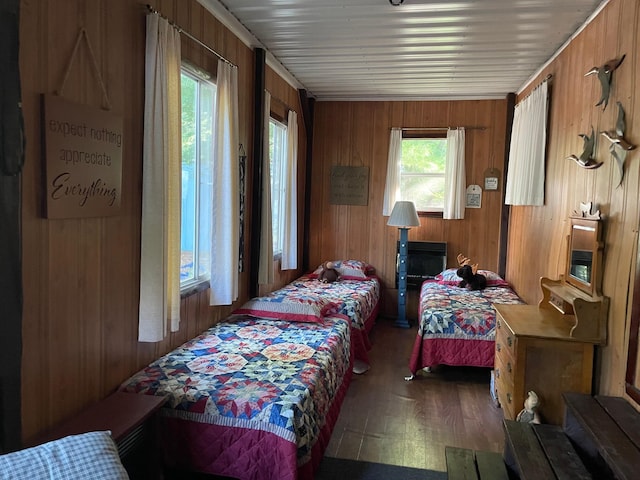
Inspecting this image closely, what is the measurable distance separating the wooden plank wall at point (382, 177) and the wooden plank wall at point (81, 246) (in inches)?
122

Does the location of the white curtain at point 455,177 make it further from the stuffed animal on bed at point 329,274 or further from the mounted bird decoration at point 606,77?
the mounted bird decoration at point 606,77

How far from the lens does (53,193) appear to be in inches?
70.6

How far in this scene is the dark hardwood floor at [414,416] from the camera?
2678mm

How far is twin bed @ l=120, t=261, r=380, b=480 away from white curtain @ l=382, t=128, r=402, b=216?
2.41 metres

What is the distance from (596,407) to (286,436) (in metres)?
1.37

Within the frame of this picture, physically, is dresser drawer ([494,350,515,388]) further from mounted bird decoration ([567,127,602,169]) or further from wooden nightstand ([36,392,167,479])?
wooden nightstand ([36,392,167,479])

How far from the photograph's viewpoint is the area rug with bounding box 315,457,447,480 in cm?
241

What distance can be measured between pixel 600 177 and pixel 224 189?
7.48 feet

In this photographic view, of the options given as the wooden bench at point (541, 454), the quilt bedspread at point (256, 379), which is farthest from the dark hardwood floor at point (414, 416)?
the wooden bench at point (541, 454)

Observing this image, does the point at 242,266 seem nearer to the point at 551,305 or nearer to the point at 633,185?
the point at 551,305

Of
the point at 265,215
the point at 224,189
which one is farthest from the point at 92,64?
the point at 265,215

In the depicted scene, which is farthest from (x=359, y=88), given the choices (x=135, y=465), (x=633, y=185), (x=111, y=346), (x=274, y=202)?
(x=135, y=465)

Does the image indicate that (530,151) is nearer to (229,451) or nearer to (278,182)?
(278,182)

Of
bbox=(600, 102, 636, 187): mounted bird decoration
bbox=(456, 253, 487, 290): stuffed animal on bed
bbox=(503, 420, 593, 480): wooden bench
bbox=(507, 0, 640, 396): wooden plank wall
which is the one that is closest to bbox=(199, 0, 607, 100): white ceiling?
bbox=(507, 0, 640, 396): wooden plank wall
